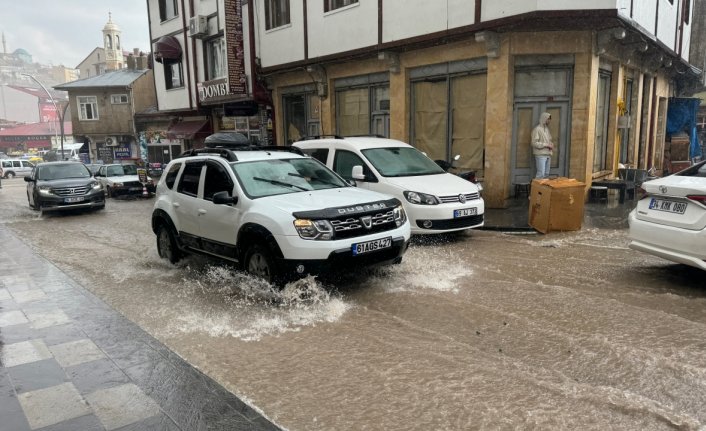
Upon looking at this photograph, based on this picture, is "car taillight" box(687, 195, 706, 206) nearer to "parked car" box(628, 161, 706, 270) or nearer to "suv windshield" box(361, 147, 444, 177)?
"parked car" box(628, 161, 706, 270)

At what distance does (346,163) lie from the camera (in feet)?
31.2

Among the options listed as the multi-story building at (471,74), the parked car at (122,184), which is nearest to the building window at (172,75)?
the multi-story building at (471,74)

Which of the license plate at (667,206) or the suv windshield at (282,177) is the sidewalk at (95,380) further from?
the license plate at (667,206)

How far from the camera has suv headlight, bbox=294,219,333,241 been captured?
5.62 metres

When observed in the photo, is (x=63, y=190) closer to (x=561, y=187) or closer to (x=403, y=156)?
(x=403, y=156)

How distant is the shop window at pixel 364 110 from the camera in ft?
50.8

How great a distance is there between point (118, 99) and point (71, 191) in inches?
1096

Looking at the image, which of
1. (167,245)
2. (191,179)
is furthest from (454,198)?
(167,245)

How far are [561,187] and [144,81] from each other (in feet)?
118

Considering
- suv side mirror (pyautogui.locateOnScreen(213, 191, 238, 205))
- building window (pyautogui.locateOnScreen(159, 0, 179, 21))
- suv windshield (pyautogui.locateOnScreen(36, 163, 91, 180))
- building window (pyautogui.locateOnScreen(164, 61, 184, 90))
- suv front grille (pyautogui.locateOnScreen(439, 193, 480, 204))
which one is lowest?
suv front grille (pyautogui.locateOnScreen(439, 193, 480, 204))

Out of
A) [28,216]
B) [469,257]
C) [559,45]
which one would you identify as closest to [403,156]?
[469,257]

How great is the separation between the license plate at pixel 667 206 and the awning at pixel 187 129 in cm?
2077

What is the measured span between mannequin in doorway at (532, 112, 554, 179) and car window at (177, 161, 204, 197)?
770 centimetres

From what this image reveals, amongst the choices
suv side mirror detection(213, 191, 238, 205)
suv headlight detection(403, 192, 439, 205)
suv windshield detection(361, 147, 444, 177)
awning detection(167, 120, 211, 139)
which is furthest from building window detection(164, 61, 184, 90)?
suv side mirror detection(213, 191, 238, 205)
